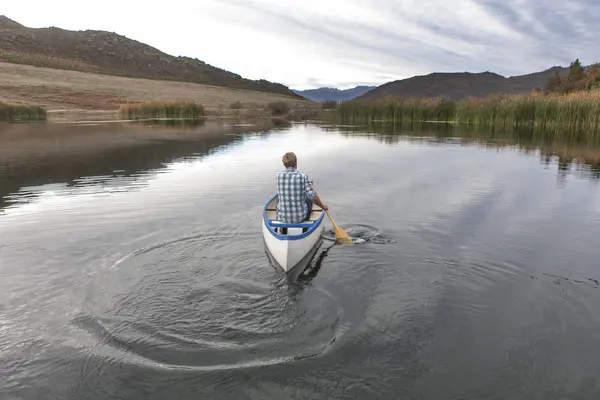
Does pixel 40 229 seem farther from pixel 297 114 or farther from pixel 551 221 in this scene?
pixel 297 114

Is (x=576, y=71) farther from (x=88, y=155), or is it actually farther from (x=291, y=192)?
(x=291, y=192)

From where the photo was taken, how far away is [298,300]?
666cm

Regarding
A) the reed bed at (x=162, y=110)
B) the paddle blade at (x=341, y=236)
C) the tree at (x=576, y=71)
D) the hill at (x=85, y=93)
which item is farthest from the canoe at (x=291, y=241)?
the tree at (x=576, y=71)

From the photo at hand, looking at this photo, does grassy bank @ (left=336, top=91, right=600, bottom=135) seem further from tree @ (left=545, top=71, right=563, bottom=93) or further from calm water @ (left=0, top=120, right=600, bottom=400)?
tree @ (left=545, top=71, right=563, bottom=93)

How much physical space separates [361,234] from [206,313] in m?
4.94

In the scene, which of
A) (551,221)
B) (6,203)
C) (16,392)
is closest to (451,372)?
(16,392)

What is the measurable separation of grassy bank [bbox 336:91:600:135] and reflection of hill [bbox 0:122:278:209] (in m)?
22.8

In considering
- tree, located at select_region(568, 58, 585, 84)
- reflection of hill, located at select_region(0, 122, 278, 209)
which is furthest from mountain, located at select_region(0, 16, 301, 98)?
tree, located at select_region(568, 58, 585, 84)

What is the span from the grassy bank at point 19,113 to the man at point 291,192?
176 feet

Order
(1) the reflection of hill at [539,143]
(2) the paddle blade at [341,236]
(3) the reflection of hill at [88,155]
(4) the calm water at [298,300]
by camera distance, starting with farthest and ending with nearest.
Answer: (1) the reflection of hill at [539,143]
(3) the reflection of hill at [88,155]
(2) the paddle blade at [341,236]
(4) the calm water at [298,300]

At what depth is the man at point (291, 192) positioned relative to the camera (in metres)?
8.35

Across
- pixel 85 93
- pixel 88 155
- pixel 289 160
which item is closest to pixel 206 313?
pixel 289 160

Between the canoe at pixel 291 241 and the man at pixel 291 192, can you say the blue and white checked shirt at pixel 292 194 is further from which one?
the canoe at pixel 291 241

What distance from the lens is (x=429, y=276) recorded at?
762cm
